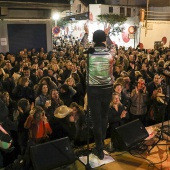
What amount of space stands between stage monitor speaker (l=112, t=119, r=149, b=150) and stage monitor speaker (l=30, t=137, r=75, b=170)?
863 millimetres

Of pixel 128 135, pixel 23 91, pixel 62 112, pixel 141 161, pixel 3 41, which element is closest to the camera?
pixel 141 161

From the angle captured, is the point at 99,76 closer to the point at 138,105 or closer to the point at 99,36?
the point at 99,36

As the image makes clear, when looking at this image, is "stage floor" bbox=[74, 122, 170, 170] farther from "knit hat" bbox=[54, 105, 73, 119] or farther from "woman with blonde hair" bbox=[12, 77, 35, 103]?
"woman with blonde hair" bbox=[12, 77, 35, 103]

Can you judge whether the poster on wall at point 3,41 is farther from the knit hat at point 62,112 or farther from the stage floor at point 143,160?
the stage floor at point 143,160

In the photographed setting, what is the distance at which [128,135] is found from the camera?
422cm

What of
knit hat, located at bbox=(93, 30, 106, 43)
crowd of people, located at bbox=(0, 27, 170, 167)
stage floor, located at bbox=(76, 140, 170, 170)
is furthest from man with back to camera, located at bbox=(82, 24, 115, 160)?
stage floor, located at bbox=(76, 140, 170, 170)

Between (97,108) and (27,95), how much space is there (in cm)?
380

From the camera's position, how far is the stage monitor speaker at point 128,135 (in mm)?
4129

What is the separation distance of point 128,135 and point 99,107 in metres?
0.87

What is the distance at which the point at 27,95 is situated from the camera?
7070 millimetres

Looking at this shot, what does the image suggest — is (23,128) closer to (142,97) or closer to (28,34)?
(142,97)

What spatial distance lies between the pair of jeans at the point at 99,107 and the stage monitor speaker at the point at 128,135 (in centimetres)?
40

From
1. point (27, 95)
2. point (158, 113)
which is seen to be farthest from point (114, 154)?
point (27, 95)

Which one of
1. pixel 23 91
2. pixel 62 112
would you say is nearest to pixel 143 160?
pixel 62 112
